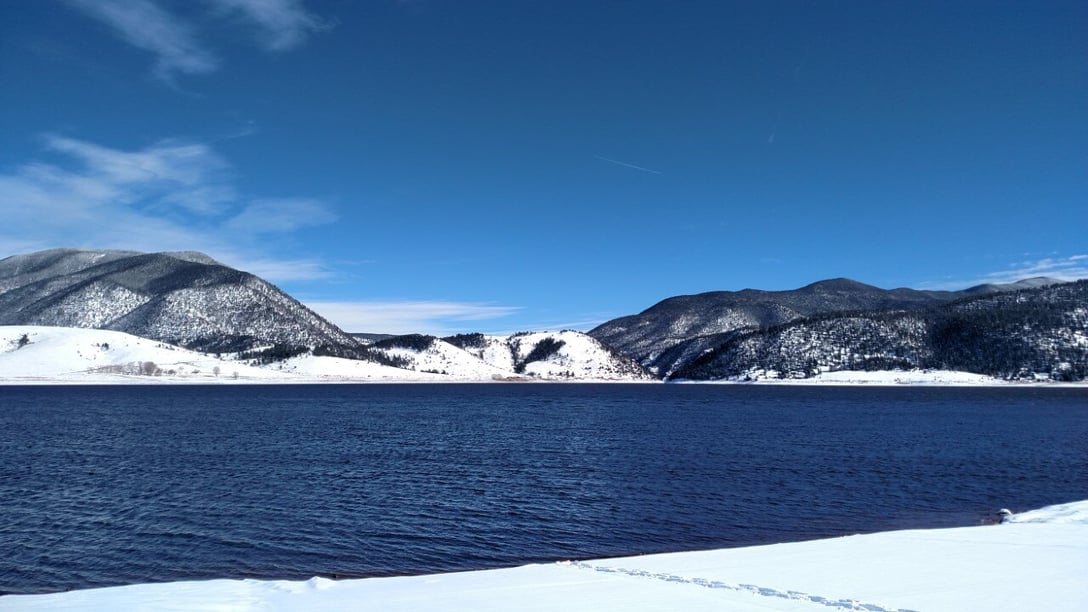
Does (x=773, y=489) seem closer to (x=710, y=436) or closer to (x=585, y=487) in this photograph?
(x=585, y=487)

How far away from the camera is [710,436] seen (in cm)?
8125

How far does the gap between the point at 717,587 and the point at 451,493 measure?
973 inches

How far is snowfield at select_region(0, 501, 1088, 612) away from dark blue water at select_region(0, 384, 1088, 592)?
17.8 feet

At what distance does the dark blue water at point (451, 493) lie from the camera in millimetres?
28094

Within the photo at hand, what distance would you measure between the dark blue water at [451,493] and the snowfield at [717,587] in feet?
17.8

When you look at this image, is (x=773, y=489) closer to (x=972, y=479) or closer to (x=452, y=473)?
(x=972, y=479)

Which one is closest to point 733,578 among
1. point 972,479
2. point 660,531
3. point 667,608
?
point 667,608

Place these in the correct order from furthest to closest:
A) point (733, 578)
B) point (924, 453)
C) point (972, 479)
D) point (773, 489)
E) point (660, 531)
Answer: point (924, 453) → point (972, 479) → point (773, 489) → point (660, 531) → point (733, 578)

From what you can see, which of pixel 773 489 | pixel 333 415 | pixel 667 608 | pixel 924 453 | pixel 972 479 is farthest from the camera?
pixel 333 415

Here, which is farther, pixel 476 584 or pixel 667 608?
pixel 476 584

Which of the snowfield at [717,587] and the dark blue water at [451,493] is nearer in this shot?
the snowfield at [717,587]

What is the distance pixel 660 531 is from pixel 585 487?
1200 cm

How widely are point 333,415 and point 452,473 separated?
238 feet

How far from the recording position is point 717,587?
1905 cm
